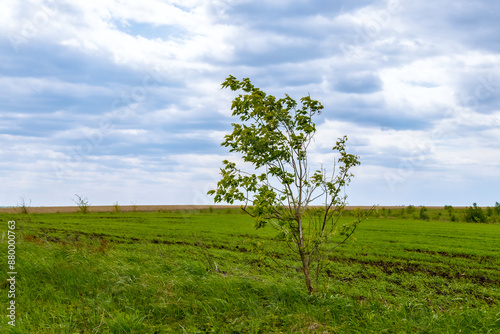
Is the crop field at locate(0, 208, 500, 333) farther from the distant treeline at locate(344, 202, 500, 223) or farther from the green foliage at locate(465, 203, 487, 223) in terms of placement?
the green foliage at locate(465, 203, 487, 223)

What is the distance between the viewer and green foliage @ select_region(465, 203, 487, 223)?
4775 centimetres

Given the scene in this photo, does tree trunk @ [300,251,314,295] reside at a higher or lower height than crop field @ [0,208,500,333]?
higher

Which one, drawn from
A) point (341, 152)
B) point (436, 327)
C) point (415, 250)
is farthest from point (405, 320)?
point (415, 250)

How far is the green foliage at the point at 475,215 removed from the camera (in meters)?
47.8

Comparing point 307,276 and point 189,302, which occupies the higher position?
point 307,276

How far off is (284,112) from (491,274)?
12.5 metres

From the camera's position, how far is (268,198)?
6.75 meters

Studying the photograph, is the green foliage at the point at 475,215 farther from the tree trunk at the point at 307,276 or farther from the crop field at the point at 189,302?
the tree trunk at the point at 307,276

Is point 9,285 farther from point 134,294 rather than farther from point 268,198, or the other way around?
point 268,198

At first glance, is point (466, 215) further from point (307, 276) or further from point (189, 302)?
point (189, 302)

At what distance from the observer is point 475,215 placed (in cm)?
4803

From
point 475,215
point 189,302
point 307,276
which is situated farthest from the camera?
point 475,215

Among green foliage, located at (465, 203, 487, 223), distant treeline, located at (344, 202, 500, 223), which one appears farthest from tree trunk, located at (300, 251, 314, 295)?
green foliage, located at (465, 203, 487, 223)

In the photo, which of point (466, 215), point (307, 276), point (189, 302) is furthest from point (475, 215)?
point (189, 302)
